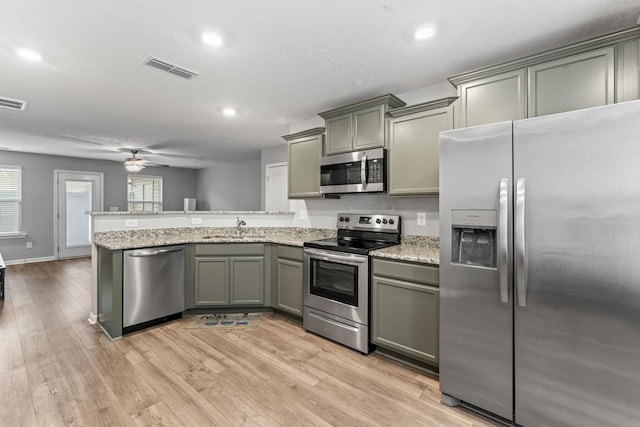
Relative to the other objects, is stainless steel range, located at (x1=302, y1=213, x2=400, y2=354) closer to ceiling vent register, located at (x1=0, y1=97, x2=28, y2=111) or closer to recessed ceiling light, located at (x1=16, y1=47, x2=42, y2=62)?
recessed ceiling light, located at (x1=16, y1=47, x2=42, y2=62)

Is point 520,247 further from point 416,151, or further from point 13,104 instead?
point 13,104

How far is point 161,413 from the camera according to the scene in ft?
6.15

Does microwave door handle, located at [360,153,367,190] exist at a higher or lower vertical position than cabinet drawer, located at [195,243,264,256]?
higher

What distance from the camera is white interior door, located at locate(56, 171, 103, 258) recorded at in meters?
7.05

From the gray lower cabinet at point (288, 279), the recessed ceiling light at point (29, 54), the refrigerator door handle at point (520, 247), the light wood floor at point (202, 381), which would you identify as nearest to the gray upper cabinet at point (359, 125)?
the gray lower cabinet at point (288, 279)

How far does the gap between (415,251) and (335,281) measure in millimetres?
790

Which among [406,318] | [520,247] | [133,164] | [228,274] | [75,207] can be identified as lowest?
[406,318]

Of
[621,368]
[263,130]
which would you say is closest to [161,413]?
[621,368]

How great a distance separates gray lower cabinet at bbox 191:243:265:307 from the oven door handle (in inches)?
31.0

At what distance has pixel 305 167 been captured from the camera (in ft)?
12.0

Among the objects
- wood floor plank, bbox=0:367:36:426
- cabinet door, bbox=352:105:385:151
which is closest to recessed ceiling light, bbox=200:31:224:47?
cabinet door, bbox=352:105:385:151

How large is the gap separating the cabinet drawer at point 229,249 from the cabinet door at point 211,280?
0.23 feet

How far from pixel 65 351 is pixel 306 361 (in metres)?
2.14

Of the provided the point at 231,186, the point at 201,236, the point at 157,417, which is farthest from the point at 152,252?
the point at 231,186
